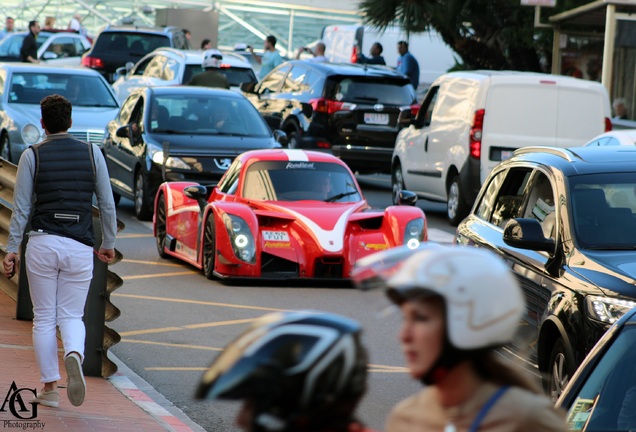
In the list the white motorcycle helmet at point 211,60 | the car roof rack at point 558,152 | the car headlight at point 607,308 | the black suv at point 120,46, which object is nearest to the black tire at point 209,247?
the car roof rack at point 558,152

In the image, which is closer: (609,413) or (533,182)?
(609,413)

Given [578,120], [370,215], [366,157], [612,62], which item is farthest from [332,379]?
[612,62]

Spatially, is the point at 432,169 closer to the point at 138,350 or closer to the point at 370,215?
the point at 370,215

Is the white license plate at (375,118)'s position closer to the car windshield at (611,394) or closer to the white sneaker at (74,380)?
the white sneaker at (74,380)

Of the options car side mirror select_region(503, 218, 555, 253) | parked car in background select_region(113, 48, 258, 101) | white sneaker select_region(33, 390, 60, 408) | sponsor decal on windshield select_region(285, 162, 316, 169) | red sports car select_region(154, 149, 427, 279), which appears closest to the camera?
white sneaker select_region(33, 390, 60, 408)

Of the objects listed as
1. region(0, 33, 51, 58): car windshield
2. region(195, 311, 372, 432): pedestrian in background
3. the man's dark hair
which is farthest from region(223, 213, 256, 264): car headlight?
region(0, 33, 51, 58): car windshield

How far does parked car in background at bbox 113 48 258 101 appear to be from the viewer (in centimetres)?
2627

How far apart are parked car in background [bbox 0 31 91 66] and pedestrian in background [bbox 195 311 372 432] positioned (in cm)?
3385

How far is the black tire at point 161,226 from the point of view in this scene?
47.7 ft

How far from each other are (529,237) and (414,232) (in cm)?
504

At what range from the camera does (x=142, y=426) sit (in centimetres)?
735

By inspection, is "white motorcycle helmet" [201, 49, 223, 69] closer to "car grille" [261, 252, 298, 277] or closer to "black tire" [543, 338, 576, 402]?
"car grille" [261, 252, 298, 277]

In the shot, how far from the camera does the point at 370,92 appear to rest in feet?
70.5

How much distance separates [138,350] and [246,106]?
8558mm
